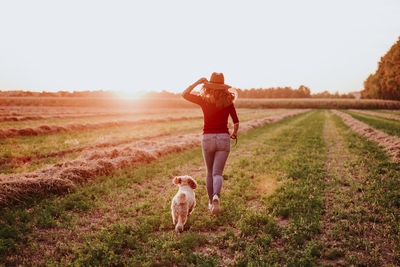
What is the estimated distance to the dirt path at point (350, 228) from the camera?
11.1 feet

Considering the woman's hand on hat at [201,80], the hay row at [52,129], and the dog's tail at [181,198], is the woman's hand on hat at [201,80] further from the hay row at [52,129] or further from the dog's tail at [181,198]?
the hay row at [52,129]

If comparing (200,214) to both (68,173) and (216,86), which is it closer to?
(216,86)

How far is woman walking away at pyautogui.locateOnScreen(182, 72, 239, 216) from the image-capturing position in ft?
13.3

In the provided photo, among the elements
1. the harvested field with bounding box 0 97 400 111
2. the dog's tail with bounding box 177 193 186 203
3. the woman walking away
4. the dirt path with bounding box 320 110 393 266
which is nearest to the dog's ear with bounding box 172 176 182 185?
the dog's tail with bounding box 177 193 186 203

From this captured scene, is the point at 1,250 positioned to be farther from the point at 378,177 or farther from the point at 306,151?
the point at 306,151

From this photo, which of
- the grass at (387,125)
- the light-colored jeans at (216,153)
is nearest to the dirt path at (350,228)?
the light-colored jeans at (216,153)

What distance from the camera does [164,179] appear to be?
24.0 ft

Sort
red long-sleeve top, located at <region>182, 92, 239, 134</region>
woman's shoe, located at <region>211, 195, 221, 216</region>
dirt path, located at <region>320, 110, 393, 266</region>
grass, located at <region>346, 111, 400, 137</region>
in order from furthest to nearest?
grass, located at <region>346, 111, 400, 137</region>, woman's shoe, located at <region>211, 195, 221, 216</region>, red long-sleeve top, located at <region>182, 92, 239, 134</region>, dirt path, located at <region>320, 110, 393, 266</region>

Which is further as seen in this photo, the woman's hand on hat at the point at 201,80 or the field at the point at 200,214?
the woman's hand on hat at the point at 201,80

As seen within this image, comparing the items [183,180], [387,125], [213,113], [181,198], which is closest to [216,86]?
[213,113]

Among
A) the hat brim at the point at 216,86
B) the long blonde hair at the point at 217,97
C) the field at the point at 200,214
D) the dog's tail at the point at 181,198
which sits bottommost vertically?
the field at the point at 200,214

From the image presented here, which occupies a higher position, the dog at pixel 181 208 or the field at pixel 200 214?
the dog at pixel 181 208

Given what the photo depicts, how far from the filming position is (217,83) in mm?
4086

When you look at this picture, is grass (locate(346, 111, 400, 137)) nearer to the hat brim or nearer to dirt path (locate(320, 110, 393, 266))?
dirt path (locate(320, 110, 393, 266))
